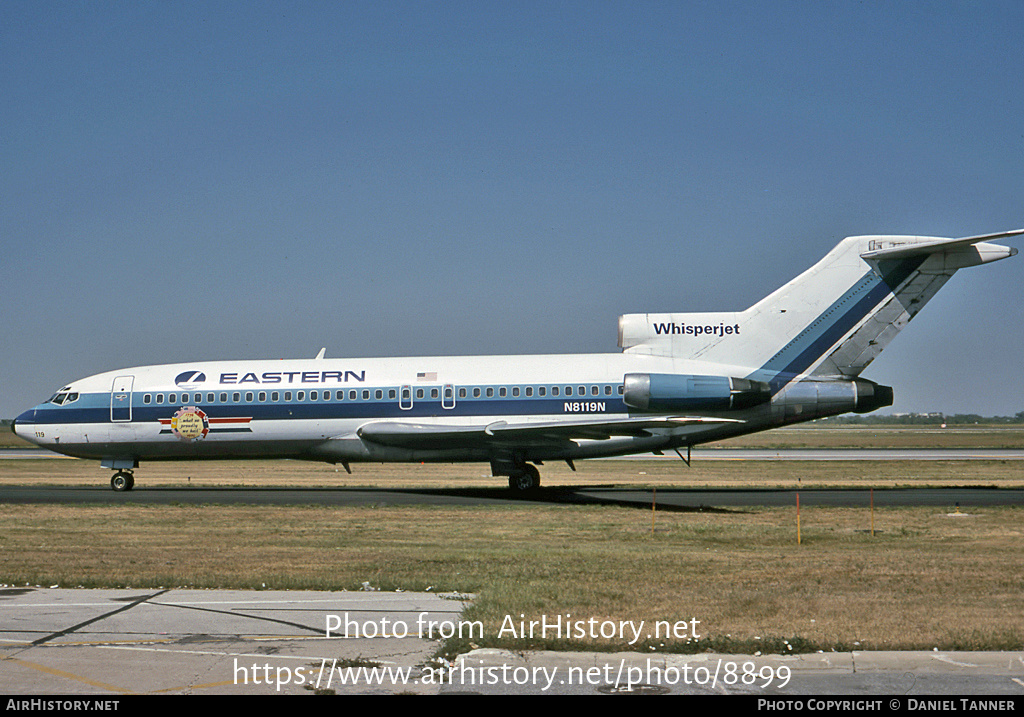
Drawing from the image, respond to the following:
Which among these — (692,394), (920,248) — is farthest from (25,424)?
(920,248)

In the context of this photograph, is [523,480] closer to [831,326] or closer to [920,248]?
[831,326]

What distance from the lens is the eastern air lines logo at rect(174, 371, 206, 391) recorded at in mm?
28716

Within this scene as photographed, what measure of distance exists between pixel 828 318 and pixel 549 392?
27.8 feet

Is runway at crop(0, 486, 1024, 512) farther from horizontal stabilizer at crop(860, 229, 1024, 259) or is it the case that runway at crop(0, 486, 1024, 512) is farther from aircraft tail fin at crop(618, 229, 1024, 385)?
horizontal stabilizer at crop(860, 229, 1024, 259)

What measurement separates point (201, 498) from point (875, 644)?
2119cm

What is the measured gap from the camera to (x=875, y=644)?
8742mm

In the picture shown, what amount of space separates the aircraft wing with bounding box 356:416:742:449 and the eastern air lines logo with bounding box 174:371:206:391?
528 centimetres

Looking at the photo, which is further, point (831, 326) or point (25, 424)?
point (25, 424)

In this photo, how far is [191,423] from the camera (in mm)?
28438

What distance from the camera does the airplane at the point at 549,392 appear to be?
27047 millimetres

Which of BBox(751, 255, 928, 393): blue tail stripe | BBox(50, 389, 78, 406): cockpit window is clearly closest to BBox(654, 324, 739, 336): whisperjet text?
BBox(751, 255, 928, 393): blue tail stripe

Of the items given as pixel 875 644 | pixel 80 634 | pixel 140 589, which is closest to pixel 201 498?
pixel 140 589
